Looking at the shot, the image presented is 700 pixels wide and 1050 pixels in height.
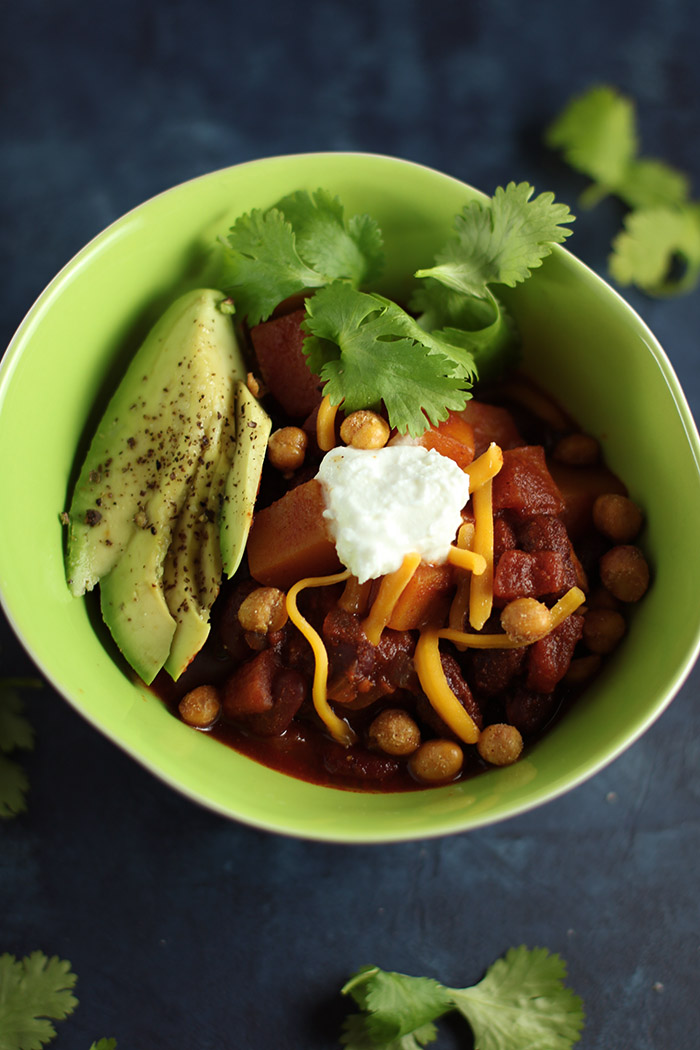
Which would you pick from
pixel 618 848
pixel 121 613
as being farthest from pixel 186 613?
pixel 618 848

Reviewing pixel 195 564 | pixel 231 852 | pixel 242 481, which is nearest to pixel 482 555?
pixel 242 481

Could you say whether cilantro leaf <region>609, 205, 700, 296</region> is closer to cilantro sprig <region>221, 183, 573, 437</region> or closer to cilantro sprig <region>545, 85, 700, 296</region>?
cilantro sprig <region>545, 85, 700, 296</region>

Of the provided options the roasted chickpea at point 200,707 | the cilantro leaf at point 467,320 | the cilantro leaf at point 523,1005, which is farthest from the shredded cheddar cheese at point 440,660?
the cilantro leaf at point 523,1005

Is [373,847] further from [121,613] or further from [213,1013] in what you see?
[121,613]

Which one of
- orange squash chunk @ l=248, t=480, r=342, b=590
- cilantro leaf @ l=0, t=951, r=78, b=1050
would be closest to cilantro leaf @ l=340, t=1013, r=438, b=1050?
cilantro leaf @ l=0, t=951, r=78, b=1050

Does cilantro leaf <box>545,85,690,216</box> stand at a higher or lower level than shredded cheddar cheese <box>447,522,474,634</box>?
higher

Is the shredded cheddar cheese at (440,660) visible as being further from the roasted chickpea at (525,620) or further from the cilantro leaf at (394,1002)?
the cilantro leaf at (394,1002)

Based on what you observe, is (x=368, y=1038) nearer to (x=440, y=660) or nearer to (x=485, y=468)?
(x=440, y=660)
